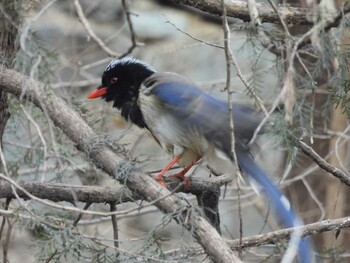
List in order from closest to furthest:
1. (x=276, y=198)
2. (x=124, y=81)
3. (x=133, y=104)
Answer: (x=276, y=198), (x=133, y=104), (x=124, y=81)

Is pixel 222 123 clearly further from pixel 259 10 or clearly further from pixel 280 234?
pixel 259 10

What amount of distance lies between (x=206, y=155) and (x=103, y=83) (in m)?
0.76

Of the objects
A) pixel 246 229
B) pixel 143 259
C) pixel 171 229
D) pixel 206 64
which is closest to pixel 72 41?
pixel 206 64

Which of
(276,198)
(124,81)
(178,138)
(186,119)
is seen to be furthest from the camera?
(124,81)

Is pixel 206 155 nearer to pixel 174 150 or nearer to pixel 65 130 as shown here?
pixel 174 150

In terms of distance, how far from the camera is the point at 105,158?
318 cm

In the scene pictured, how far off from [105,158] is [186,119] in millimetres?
416

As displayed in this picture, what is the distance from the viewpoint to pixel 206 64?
708 centimetres

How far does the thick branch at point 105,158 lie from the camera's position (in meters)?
2.77

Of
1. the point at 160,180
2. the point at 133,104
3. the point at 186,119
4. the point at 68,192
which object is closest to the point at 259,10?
the point at 186,119

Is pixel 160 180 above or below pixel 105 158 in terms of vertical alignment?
below

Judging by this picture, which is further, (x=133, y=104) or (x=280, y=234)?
(x=133, y=104)

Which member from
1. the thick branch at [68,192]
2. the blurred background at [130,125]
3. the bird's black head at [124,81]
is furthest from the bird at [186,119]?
the thick branch at [68,192]

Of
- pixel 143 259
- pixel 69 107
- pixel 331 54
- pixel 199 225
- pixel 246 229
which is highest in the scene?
pixel 331 54
